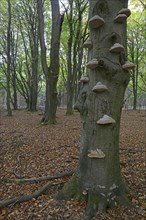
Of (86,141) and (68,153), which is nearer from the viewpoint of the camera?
(86,141)

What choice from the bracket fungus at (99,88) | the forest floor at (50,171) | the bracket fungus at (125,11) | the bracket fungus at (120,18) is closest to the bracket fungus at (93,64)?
the bracket fungus at (99,88)

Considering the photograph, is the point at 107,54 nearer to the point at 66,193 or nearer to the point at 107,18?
the point at 107,18

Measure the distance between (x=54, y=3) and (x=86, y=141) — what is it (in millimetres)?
8110

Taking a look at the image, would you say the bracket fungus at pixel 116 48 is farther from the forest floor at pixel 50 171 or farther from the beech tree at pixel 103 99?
the forest floor at pixel 50 171

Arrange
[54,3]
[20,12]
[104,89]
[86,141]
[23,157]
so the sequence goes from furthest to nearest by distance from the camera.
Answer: [20,12] < [54,3] < [23,157] < [86,141] < [104,89]

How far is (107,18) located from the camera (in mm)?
2812

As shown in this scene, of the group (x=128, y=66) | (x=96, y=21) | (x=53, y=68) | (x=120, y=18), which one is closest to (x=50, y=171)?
(x=128, y=66)

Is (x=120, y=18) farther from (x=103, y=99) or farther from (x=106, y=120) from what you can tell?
(x=106, y=120)

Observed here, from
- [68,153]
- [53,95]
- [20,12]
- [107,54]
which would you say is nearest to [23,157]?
[68,153]

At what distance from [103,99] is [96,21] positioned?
3.26 ft

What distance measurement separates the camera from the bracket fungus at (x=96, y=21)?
2.70m

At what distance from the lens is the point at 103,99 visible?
2830 millimetres

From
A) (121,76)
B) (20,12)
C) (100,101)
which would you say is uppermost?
(20,12)

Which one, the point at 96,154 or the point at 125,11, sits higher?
the point at 125,11
